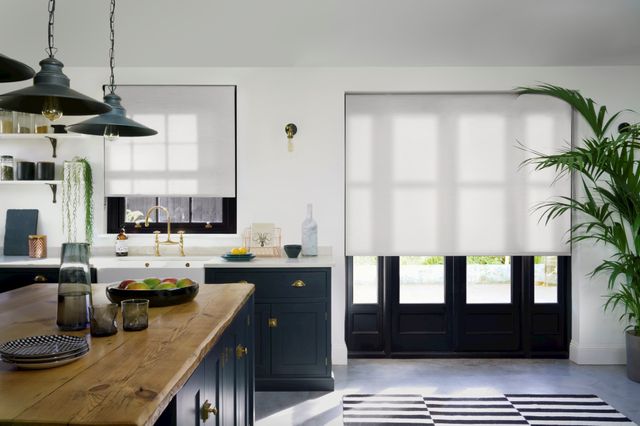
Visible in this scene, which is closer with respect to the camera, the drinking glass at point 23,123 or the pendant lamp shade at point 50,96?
the pendant lamp shade at point 50,96

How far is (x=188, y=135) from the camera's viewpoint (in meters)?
4.39

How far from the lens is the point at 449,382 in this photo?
395cm

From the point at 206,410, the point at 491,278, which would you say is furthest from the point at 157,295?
the point at 491,278

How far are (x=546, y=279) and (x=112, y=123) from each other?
3.87 metres

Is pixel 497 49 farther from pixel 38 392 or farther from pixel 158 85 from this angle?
pixel 38 392

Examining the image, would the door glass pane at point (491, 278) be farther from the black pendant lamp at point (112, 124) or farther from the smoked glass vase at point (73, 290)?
the smoked glass vase at point (73, 290)

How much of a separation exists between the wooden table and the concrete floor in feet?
5.25

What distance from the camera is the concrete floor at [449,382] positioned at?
340 cm

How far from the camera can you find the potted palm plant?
12.7 ft

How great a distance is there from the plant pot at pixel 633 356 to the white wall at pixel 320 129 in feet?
1.32

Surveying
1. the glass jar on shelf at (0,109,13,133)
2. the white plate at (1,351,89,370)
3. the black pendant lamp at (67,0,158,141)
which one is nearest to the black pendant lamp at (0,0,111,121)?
the black pendant lamp at (67,0,158,141)

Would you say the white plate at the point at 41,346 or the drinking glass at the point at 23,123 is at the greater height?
the drinking glass at the point at 23,123

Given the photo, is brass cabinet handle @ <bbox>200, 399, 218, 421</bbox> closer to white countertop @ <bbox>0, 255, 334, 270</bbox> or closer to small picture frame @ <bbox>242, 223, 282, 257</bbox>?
white countertop @ <bbox>0, 255, 334, 270</bbox>

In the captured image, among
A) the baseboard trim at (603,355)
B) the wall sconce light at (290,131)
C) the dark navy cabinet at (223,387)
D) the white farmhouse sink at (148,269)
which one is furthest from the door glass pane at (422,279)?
the dark navy cabinet at (223,387)
